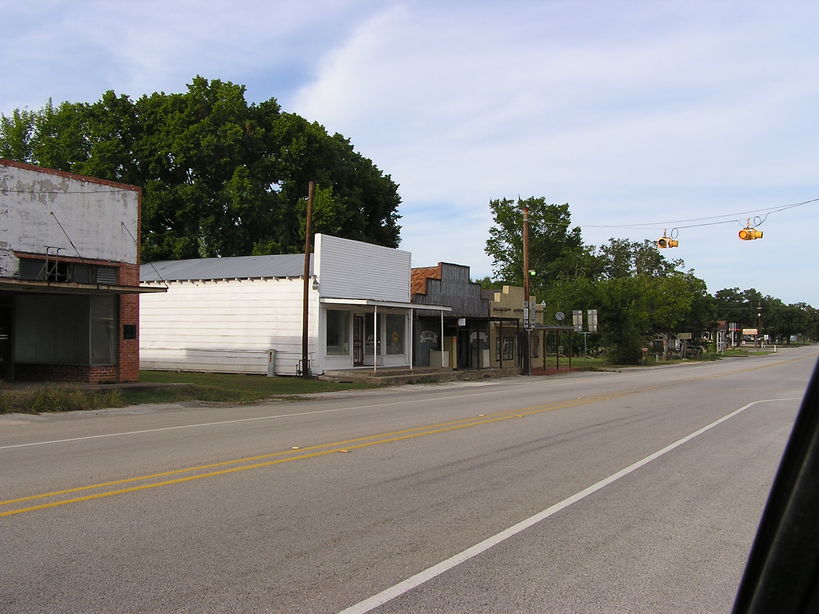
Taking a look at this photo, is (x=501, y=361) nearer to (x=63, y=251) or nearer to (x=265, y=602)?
(x=63, y=251)

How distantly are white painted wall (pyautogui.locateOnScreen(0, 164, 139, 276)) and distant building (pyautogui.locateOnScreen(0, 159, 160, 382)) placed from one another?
26 mm

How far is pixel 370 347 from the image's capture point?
3148 centimetres

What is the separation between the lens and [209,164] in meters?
45.2

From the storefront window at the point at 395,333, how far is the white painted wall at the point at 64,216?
1277 centimetres

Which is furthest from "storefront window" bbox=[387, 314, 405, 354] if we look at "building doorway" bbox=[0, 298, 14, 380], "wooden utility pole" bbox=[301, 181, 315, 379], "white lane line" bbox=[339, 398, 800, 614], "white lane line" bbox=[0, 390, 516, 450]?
"white lane line" bbox=[339, 398, 800, 614]

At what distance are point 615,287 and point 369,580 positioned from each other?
176 feet

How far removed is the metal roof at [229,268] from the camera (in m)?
30.6

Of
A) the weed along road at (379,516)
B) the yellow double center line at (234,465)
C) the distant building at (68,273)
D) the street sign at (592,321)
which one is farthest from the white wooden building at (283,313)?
the street sign at (592,321)

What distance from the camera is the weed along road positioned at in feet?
16.1

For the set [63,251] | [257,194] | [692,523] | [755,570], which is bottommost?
[692,523]

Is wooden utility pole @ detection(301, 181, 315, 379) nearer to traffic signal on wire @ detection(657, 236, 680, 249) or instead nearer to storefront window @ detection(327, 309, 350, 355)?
storefront window @ detection(327, 309, 350, 355)

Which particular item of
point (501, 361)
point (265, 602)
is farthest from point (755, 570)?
point (501, 361)

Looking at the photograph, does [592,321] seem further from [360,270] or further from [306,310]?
[306,310]

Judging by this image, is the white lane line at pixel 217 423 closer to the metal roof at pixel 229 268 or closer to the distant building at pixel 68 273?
the distant building at pixel 68 273
